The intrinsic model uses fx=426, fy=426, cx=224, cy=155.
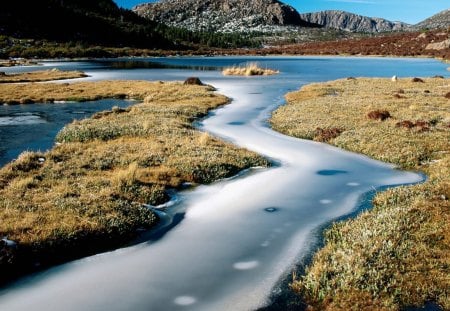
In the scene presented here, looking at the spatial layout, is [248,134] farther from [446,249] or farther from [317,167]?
[446,249]

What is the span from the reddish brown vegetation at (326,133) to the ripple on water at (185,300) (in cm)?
1804

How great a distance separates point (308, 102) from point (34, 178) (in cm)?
2830

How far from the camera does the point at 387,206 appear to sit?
14.4 m

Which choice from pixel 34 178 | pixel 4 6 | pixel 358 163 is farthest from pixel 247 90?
pixel 4 6

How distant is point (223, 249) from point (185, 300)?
259 centimetres

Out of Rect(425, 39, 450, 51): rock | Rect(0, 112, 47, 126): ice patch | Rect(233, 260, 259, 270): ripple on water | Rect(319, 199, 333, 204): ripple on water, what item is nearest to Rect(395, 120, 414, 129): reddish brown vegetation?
Rect(319, 199, 333, 204): ripple on water

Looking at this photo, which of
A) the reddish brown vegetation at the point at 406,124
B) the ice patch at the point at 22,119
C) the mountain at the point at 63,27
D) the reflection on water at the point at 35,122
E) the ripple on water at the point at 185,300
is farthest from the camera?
the mountain at the point at 63,27

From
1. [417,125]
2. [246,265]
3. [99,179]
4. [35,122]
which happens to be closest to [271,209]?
[246,265]

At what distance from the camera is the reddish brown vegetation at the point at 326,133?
84.5ft

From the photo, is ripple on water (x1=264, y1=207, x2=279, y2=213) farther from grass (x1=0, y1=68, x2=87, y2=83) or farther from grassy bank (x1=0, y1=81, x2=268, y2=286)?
grass (x1=0, y1=68, x2=87, y2=83)

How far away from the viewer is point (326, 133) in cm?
2627

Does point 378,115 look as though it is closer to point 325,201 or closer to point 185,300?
point 325,201

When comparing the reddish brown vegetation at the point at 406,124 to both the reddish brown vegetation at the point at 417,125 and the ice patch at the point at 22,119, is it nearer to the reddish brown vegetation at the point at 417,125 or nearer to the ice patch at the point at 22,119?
the reddish brown vegetation at the point at 417,125

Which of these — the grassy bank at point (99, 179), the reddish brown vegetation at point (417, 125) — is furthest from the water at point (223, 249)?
the reddish brown vegetation at point (417, 125)
